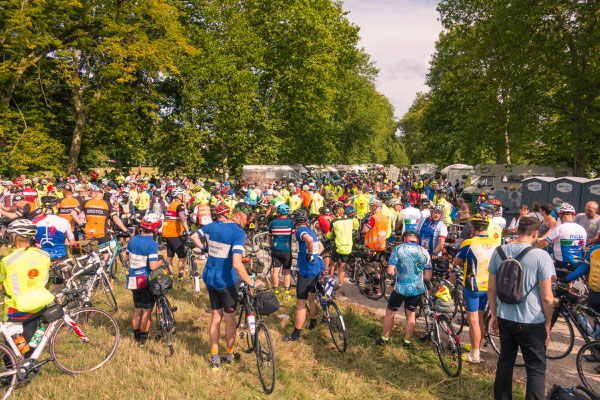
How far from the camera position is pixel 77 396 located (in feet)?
12.9

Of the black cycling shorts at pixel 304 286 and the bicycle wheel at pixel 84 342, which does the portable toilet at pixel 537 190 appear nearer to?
the black cycling shorts at pixel 304 286

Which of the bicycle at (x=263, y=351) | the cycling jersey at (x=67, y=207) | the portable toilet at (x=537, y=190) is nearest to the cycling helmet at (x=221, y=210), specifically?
the bicycle at (x=263, y=351)

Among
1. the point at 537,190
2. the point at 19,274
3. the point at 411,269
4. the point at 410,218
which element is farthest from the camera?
the point at 537,190

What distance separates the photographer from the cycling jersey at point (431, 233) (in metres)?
6.21

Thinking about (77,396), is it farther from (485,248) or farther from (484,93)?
(484,93)

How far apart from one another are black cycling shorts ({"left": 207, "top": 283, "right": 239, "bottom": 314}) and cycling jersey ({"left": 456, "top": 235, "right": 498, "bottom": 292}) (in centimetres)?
319

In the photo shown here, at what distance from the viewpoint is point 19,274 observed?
12.7 feet

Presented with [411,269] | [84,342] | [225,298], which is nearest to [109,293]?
[84,342]

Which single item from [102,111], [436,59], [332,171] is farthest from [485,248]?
[332,171]

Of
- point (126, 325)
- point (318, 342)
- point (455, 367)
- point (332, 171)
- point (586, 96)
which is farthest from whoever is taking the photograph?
point (332, 171)

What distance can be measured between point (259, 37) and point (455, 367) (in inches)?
1035

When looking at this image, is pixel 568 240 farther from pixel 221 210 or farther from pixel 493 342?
pixel 221 210

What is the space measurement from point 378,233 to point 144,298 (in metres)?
4.81

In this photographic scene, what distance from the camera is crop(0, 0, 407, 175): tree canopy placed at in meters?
20.1
